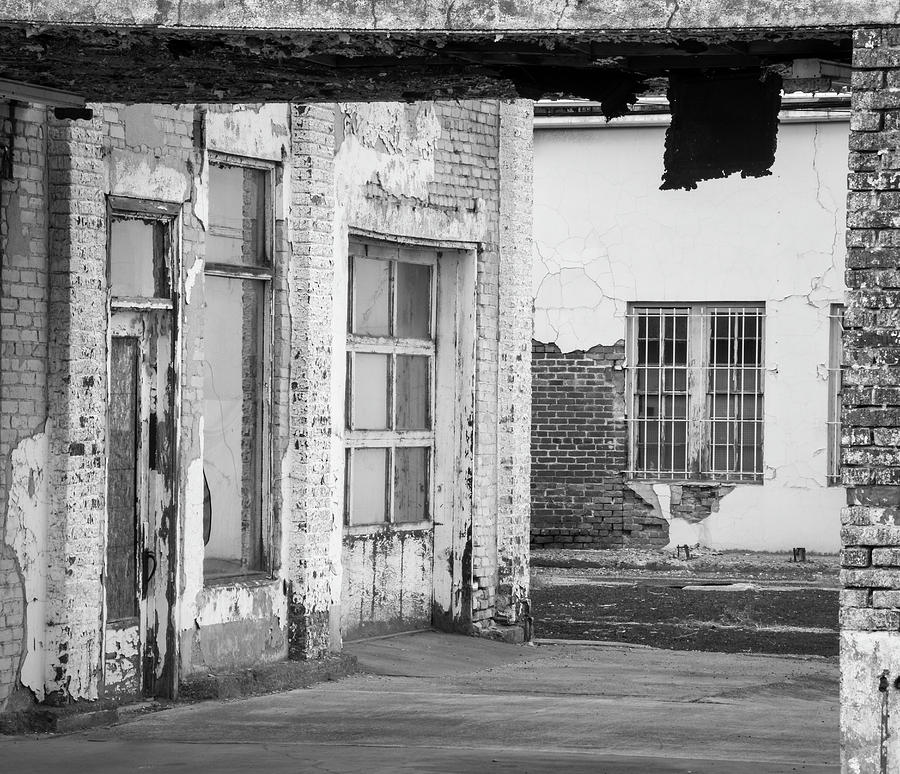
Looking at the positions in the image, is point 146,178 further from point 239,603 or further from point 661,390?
point 661,390

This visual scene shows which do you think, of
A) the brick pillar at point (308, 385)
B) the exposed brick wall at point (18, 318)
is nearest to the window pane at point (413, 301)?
the brick pillar at point (308, 385)

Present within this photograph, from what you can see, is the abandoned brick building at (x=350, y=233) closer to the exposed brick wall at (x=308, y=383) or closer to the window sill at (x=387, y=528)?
the exposed brick wall at (x=308, y=383)

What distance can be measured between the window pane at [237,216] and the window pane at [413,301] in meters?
1.73

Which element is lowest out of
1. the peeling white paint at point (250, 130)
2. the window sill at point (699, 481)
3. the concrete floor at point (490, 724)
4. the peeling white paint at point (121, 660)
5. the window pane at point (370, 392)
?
the concrete floor at point (490, 724)

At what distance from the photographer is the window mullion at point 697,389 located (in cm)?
1830

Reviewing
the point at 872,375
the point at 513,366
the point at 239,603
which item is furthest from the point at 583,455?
the point at 872,375

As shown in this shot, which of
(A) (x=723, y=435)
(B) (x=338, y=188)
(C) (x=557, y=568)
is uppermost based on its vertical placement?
(B) (x=338, y=188)

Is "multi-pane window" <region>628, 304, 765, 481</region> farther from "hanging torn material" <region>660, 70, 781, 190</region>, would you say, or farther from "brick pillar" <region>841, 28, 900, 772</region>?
"brick pillar" <region>841, 28, 900, 772</region>

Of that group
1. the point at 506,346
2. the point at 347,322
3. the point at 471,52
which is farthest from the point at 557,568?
the point at 471,52

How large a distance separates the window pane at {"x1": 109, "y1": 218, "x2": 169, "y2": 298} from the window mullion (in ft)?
34.0

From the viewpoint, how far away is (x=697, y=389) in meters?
18.3

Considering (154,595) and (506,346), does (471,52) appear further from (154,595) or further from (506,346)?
(506,346)

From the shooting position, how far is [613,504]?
18453 millimetres

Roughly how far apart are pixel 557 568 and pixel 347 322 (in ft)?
23.8
